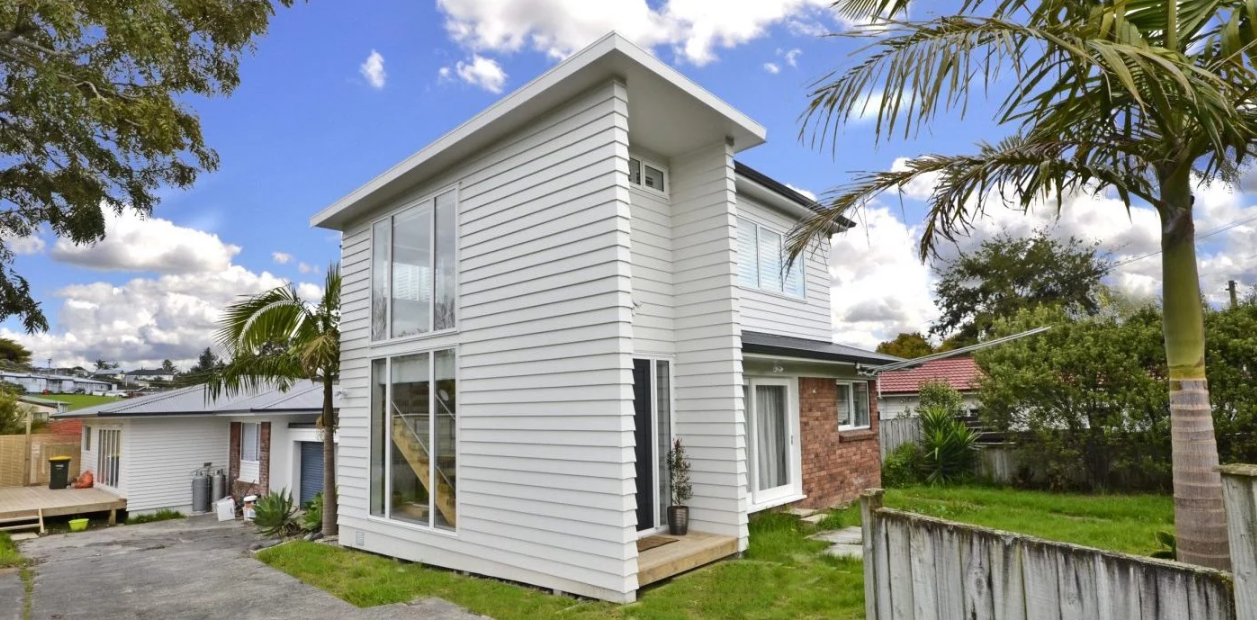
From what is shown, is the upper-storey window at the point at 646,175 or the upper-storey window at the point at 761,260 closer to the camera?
the upper-storey window at the point at 646,175

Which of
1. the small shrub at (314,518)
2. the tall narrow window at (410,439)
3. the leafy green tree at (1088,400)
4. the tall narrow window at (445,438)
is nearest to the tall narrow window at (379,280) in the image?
the tall narrow window at (410,439)

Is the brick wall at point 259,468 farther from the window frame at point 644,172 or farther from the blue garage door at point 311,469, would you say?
the window frame at point 644,172

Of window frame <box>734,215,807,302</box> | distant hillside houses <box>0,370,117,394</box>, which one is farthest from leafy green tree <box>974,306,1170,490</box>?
distant hillside houses <box>0,370,117,394</box>

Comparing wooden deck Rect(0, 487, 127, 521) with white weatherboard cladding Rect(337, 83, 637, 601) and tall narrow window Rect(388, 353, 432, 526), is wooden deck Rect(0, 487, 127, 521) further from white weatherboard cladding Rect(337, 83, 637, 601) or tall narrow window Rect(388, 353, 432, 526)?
white weatherboard cladding Rect(337, 83, 637, 601)

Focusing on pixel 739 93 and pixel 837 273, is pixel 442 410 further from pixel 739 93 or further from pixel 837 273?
pixel 837 273

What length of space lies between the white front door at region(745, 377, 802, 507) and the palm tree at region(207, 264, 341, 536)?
20.4ft

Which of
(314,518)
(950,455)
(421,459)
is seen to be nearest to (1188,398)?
(421,459)

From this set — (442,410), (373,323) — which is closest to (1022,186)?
(442,410)

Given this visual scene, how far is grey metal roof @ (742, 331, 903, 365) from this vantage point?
890 centimetres

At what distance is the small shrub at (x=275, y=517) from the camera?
464 inches

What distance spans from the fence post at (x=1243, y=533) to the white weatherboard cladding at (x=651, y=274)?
18.2 feet

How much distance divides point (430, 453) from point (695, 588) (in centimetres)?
373

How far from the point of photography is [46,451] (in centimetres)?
1912

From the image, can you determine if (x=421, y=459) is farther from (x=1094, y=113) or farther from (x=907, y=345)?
(x=907, y=345)
